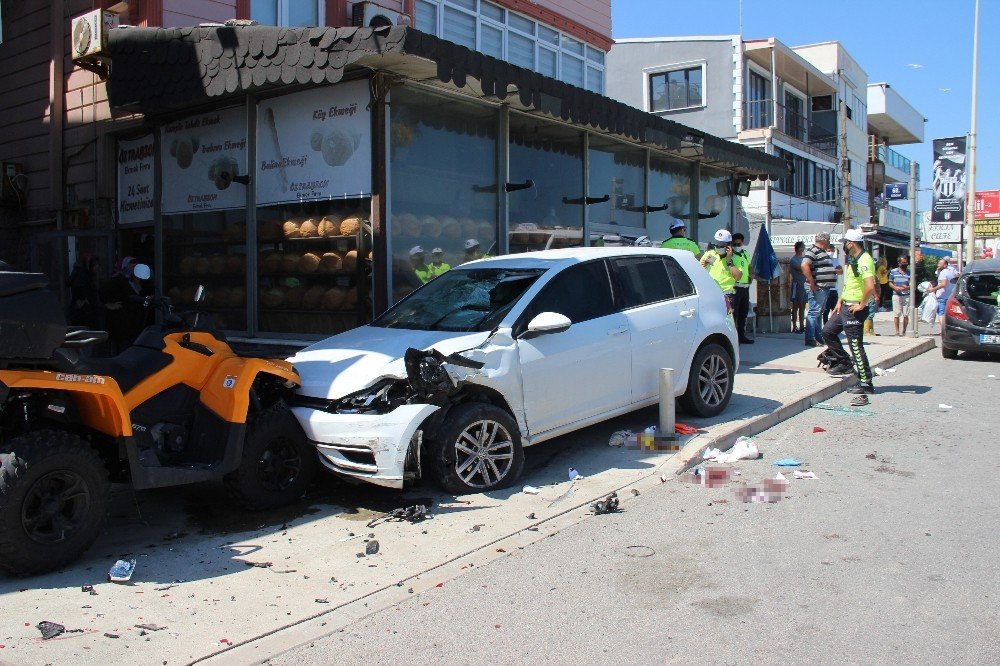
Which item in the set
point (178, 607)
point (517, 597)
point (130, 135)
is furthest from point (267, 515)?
point (130, 135)

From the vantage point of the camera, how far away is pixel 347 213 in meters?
9.30

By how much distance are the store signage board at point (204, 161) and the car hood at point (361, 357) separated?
15.3 ft

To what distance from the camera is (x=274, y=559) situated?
4.72m

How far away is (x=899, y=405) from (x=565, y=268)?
4.79 meters

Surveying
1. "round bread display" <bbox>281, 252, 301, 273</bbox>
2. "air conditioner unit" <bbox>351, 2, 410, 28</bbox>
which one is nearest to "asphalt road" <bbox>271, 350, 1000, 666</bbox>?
"round bread display" <bbox>281, 252, 301, 273</bbox>

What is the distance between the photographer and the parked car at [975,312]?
42.9 feet

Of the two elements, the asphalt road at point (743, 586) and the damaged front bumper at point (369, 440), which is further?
the damaged front bumper at point (369, 440)

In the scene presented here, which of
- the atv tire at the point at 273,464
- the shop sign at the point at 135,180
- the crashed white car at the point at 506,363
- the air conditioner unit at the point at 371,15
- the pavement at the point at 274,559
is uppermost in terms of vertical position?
the air conditioner unit at the point at 371,15

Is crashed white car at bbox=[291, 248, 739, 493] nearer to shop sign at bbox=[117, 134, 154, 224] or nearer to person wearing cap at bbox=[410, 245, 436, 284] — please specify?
person wearing cap at bbox=[410, 245, 436, 284]

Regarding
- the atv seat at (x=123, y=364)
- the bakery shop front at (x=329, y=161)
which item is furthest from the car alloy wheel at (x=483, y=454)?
the bakery shop front at (x=329, y=161)

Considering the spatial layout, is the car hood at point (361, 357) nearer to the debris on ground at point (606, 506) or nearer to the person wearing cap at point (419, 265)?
the debris on ground at point (606, 506)

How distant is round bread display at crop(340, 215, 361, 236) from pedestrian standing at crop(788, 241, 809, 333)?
33.1 ft

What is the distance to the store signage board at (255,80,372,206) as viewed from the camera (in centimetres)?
907

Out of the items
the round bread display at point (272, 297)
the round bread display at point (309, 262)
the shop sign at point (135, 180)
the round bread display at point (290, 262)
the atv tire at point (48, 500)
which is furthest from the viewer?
the shop sign at point (135, 180)
